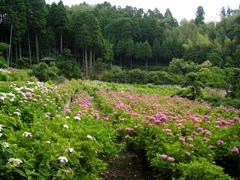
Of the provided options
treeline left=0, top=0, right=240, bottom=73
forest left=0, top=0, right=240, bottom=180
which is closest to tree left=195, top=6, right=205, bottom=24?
treeline left=0, top=0, right=240, bottom=73

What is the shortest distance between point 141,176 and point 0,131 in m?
2.33

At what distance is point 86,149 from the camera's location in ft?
9.64

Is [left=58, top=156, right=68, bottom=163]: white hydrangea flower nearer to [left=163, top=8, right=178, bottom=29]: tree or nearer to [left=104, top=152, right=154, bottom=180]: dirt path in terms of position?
[left=104, top=152, right=154, bottom=180]: dirt path

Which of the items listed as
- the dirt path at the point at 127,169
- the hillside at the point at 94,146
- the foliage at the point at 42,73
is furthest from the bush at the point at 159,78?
the dirt path at the point at 127,169

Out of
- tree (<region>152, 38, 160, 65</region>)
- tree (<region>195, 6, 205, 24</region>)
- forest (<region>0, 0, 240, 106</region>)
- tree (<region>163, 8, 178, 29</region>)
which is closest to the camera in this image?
forest (<region>0, 0, 240, 106</region>)

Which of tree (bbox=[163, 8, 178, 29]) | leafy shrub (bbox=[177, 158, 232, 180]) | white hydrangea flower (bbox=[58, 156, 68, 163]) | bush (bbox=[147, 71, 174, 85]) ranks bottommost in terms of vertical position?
bush (bbox=[147, 71, 174, 85])

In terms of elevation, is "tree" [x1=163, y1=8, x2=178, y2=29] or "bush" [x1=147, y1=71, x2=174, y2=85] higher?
"tree" [x1=163, y1=8, x2=178, y2=29]

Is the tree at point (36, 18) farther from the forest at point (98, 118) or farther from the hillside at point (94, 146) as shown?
the hillside at point (94, 146)

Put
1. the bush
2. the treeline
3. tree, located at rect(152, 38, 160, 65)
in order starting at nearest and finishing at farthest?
the treeline < the bush < tree, located at rect(152, 38, 160, 65)

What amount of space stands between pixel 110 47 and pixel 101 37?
5.25 m

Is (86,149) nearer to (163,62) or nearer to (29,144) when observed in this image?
(29,144)

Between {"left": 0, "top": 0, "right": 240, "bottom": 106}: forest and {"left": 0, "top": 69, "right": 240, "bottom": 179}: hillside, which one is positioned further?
{"left": 0, "top": 0, "right": 240, "bottom": 106}: forest

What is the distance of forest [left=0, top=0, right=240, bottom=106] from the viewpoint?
20567 millimetres

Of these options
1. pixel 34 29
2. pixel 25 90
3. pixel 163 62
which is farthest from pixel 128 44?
pixel 25 90
